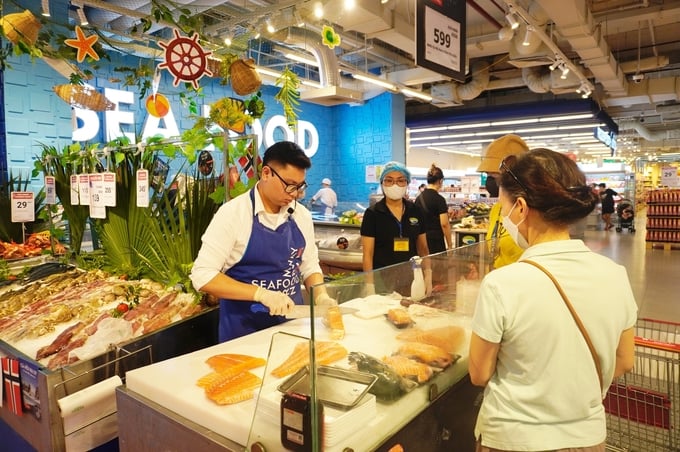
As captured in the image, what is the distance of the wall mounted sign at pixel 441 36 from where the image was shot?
381 centimetres

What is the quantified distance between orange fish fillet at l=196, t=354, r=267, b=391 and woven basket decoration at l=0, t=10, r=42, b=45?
8.35 feet

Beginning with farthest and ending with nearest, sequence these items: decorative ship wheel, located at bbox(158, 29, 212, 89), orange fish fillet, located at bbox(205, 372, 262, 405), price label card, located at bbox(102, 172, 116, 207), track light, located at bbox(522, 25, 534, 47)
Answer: track light, located at bbox(522, 25, 534, 47) < price label card, located at bbox(102, 172, 116, 207) < decorative ship wheel, located at bbox(158, 29, 212, 89) < orange fish fillet, located at bbox(205, 372, 262, 405)

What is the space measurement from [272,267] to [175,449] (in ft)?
3.31

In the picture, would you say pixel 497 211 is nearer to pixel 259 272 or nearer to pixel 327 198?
pixel 259 272

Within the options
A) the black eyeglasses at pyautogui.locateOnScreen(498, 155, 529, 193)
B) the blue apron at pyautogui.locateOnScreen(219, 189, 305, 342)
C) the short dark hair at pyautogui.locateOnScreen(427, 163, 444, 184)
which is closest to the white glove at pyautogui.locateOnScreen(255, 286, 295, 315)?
the blue apron at pyautogui.locateOnScreen(219, 189, 305, 342)

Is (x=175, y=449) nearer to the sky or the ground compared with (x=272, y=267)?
nearer to the ground

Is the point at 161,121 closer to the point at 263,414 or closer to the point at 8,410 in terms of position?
the point at 8,410

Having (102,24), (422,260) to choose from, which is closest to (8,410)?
(422,260)

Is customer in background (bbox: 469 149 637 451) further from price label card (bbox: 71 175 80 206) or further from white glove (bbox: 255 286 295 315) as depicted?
price label card (bbox: 71 175 80 206)

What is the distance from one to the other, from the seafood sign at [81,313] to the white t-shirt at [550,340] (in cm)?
167

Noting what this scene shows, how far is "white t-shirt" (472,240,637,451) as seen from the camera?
1.17m

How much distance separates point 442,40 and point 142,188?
2769 millimetres

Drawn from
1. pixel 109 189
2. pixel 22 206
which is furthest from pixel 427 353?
pixel 22 206

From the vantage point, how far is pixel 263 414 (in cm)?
121
